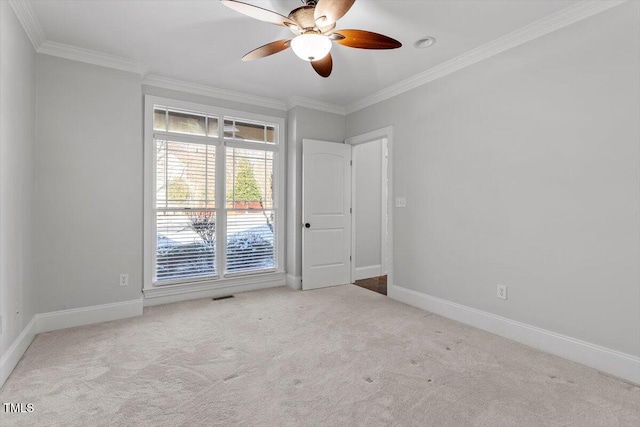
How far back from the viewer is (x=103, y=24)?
2713 millimetres

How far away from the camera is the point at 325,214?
15.4 feet

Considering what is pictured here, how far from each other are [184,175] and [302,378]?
2.89m

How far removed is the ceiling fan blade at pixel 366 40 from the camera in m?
2.19

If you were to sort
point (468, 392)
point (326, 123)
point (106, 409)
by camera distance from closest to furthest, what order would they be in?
point (106, 409) < point (468, 392) < point (326, 123)

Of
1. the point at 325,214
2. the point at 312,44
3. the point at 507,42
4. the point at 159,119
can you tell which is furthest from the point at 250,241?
the point at 507,42

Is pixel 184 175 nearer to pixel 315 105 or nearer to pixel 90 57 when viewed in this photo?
pixel 90 57

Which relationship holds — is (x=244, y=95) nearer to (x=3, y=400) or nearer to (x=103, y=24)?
(x=103, y=24)

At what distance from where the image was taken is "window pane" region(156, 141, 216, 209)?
3852mm

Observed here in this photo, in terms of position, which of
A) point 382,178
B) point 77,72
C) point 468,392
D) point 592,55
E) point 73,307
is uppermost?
point 77,72

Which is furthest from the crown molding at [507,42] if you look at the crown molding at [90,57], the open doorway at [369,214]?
the crown molding at [90,57]

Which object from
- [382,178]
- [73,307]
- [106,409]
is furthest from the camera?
[382,178]

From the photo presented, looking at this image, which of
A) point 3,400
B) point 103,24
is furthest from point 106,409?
point 103,24

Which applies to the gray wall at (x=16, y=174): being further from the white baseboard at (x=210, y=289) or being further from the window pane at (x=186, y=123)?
the window pane at (x=186, y=123)

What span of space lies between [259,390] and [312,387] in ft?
1.13
